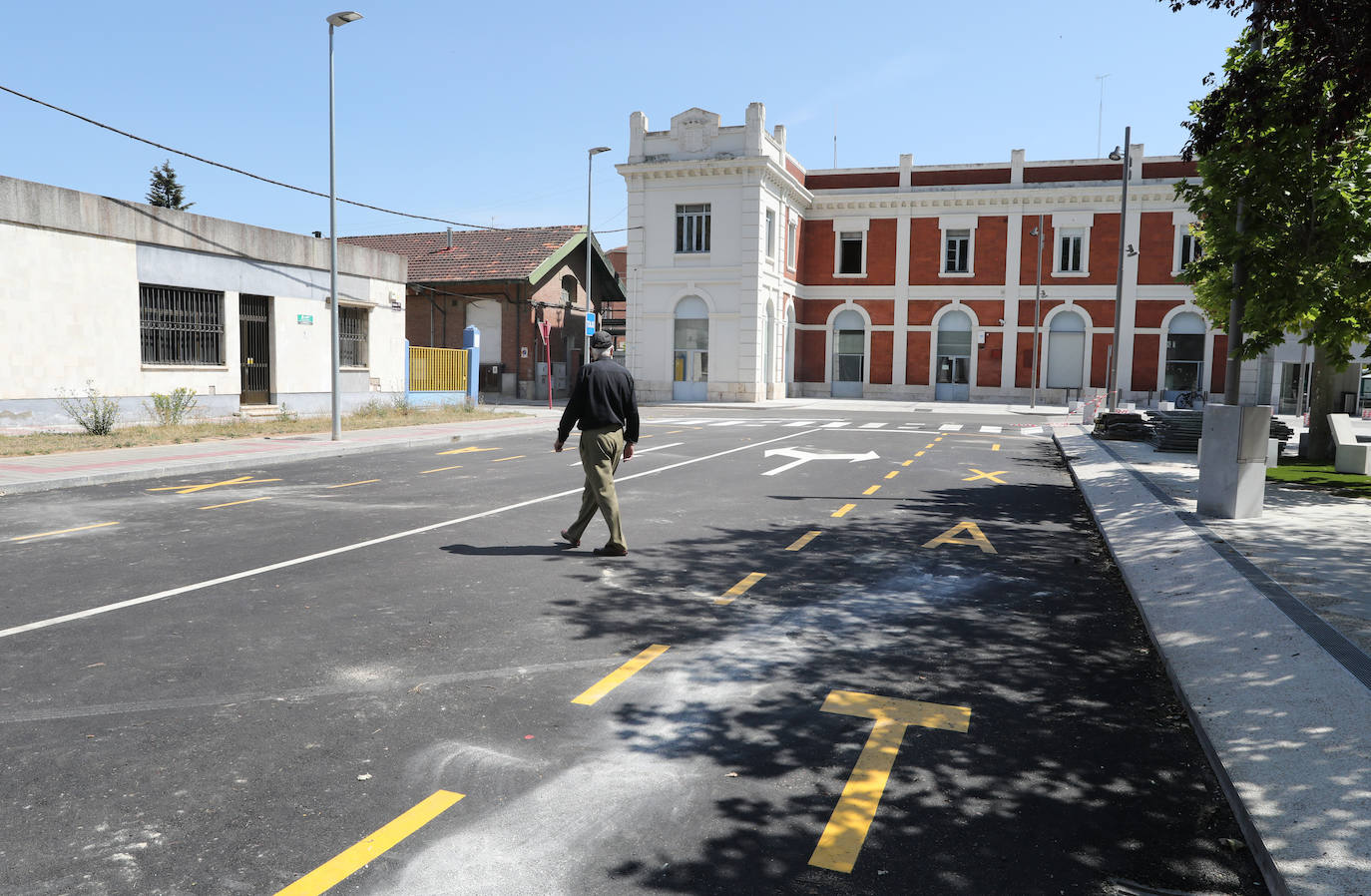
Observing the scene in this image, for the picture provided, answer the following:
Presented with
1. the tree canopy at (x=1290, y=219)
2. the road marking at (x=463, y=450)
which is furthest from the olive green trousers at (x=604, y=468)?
the road marking at (x=463, y=450)

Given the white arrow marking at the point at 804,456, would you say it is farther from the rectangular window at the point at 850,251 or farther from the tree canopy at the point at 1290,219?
the rectangular window at the point at 850,251

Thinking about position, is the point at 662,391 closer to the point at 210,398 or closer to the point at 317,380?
the point at 317,380

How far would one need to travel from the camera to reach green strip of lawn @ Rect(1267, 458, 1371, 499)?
12.0 metres

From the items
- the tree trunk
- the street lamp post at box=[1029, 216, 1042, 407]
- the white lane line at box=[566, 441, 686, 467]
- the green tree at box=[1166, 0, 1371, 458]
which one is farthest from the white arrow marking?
the street lamp post at box=[1029, 216, 1042, 407]

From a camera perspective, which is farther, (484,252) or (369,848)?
(484,252)

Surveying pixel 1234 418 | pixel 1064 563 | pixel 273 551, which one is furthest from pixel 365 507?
pixel 1234 418

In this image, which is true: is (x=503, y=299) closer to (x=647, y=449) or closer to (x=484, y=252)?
(x=484, y=252)

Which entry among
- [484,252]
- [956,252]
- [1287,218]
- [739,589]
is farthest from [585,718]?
[956,252]

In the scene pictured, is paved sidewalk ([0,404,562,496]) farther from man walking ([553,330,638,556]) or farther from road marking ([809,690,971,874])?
road marking ([809,690,971,874])

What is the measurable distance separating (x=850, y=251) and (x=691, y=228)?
961 cm

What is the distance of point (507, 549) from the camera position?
8453 mm

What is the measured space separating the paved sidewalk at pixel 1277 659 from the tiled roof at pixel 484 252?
33205mm

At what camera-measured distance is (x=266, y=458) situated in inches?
623

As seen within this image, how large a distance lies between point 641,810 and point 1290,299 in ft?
36.3
